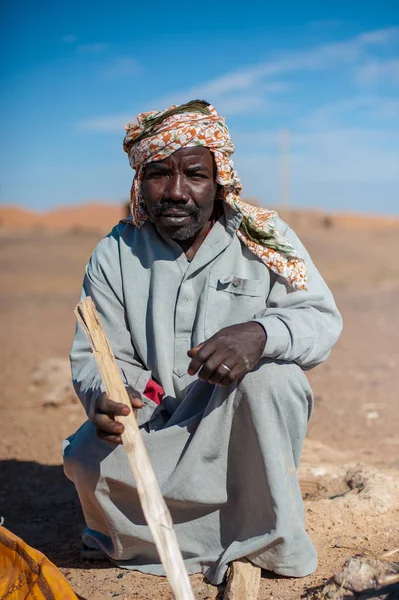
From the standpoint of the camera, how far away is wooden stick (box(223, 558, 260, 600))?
8.28 ft

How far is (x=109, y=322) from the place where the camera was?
9.80 feet

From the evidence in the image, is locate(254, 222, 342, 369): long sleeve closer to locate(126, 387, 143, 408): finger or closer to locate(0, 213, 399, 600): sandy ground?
locate(126, 387, 143, 408): finger

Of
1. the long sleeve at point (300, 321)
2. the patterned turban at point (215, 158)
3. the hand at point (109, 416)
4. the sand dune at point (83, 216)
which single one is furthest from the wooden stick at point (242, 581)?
the sand dune at point (83, 216)

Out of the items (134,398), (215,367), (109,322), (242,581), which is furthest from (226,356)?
(242,581)

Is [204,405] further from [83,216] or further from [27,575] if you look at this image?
[83,216]

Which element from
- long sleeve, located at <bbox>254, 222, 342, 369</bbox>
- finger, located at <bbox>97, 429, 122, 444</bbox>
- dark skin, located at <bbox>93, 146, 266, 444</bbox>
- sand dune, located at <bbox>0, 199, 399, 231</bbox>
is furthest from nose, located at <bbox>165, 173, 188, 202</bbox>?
sand dune, located at <bbox>0, 199, 399, 231</bbox>

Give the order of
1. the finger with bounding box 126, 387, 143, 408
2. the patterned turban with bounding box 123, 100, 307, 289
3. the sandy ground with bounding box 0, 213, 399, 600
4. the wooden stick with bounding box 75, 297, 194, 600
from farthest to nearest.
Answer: the sandy ground with bounding box 0, 213, 399, 600
the patterned turban with bounding box 123, 100, 307, 289
the finger with bounding box 126, 387, 143, 408
the wooden stick with bounding box 75, 297, 194, 600

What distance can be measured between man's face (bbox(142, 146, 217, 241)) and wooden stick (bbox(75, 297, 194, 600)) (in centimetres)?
55

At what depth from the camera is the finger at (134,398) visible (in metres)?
2.49

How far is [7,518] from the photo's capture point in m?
4.01

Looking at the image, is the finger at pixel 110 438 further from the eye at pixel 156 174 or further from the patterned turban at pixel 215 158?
the eye at pixel 156 174

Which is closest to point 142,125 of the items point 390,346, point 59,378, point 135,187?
point 135,187

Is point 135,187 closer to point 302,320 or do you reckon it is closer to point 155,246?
point 155,246

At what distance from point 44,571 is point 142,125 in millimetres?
1807
